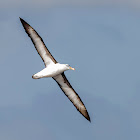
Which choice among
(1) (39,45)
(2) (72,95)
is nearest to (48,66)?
(1) (39,45)

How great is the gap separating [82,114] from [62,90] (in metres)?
3.46

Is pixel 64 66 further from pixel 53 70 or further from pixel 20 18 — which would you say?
pixel 20 18

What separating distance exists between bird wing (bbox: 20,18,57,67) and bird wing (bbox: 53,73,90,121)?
2.95 metres

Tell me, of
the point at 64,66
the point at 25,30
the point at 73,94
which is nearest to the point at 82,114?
the point at 73,94

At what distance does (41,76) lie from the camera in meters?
51.1

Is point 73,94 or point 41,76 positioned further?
point 73,94

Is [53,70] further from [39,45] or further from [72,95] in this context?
[72,95]

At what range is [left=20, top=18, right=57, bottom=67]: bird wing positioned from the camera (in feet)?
174

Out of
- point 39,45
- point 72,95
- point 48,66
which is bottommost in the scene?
point 72,95

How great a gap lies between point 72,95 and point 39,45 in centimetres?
702

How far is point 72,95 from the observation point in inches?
2208

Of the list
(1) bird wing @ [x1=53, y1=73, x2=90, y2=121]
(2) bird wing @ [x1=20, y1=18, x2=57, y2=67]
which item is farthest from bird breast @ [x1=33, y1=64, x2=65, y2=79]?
(1) bird wing @ [x1=53, y1=73, x2=90, y2=121]

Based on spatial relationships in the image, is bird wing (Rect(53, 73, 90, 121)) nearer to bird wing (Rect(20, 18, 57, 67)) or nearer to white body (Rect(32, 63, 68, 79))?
white body (Rect(32, 63, 68, 79))

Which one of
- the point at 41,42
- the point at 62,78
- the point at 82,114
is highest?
the point at 41,42
